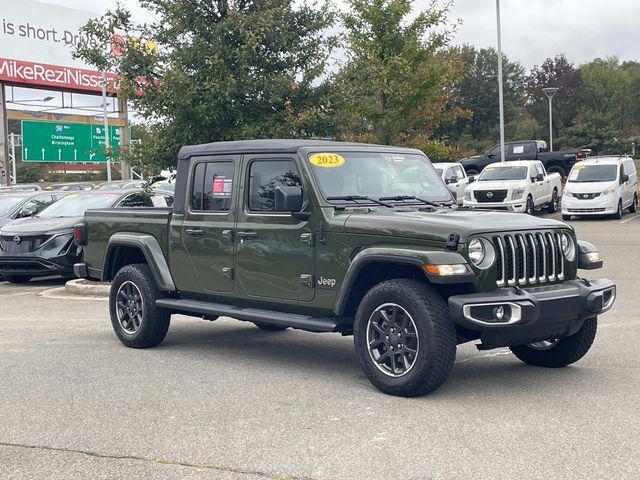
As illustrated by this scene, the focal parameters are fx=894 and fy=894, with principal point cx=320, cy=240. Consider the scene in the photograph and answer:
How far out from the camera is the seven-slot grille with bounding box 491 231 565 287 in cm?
634

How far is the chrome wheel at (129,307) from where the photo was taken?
8734 millimetres

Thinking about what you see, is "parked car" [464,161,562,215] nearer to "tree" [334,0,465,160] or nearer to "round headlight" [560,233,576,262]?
"tree" [334,0,465,160]

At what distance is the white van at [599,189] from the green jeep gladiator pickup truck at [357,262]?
19202mm

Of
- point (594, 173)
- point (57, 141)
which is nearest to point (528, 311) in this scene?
point (594, 173)

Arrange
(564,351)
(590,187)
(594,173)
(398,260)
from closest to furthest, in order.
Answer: (398,260) → (564,351) → (590,187) → (594,173)

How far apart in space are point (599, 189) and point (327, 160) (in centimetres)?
2045

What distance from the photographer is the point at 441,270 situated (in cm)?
611

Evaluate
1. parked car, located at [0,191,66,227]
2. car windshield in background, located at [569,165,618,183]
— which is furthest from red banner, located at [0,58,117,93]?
car windshield in background, located at [569,165,618,183]

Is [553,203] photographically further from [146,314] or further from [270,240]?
[270,240]

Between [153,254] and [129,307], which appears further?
[129,307]

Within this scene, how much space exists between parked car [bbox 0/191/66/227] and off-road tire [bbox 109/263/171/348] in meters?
9.99

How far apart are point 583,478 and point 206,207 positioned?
458 centimetres

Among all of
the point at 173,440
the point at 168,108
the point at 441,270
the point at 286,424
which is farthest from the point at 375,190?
the point at 168,108

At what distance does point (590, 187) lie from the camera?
26.3m
